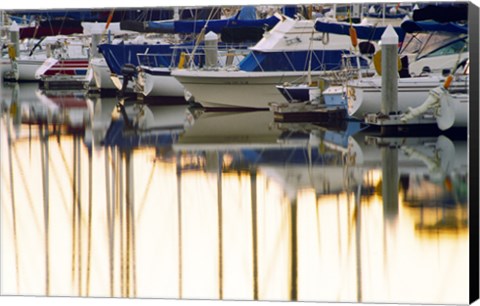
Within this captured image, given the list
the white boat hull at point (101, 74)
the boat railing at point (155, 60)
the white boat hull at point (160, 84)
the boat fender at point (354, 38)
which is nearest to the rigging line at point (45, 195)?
the white boat hull at point (101, 74)

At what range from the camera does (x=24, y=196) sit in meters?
14.5

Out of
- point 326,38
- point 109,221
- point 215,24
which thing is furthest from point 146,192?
point 326,38

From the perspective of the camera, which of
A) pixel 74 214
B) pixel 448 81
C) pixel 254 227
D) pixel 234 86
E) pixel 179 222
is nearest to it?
pixel 448 81

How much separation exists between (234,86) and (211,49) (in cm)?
148

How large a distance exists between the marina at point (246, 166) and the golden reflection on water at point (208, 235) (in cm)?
2

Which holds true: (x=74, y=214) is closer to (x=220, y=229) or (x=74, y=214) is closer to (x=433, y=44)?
(x=220, y=229)

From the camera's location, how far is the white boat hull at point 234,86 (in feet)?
53.0

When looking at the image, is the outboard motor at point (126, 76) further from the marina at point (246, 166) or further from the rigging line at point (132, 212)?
the rigging line at point (132, 212)

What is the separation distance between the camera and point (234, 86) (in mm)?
17500

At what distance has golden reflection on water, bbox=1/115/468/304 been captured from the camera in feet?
44.0

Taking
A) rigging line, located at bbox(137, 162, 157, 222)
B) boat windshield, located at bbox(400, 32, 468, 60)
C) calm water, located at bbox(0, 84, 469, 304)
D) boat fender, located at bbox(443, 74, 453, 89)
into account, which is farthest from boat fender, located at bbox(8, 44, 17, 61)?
boat fender, located at bbox(443, 74, 453, 89)

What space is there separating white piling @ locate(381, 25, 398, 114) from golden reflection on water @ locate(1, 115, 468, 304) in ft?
2.08

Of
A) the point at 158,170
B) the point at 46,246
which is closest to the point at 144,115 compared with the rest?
the point at 158,170

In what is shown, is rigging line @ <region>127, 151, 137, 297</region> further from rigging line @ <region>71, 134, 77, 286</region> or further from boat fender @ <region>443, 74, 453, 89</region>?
boat fender @ <region>443, 74, 453, 89</region>
